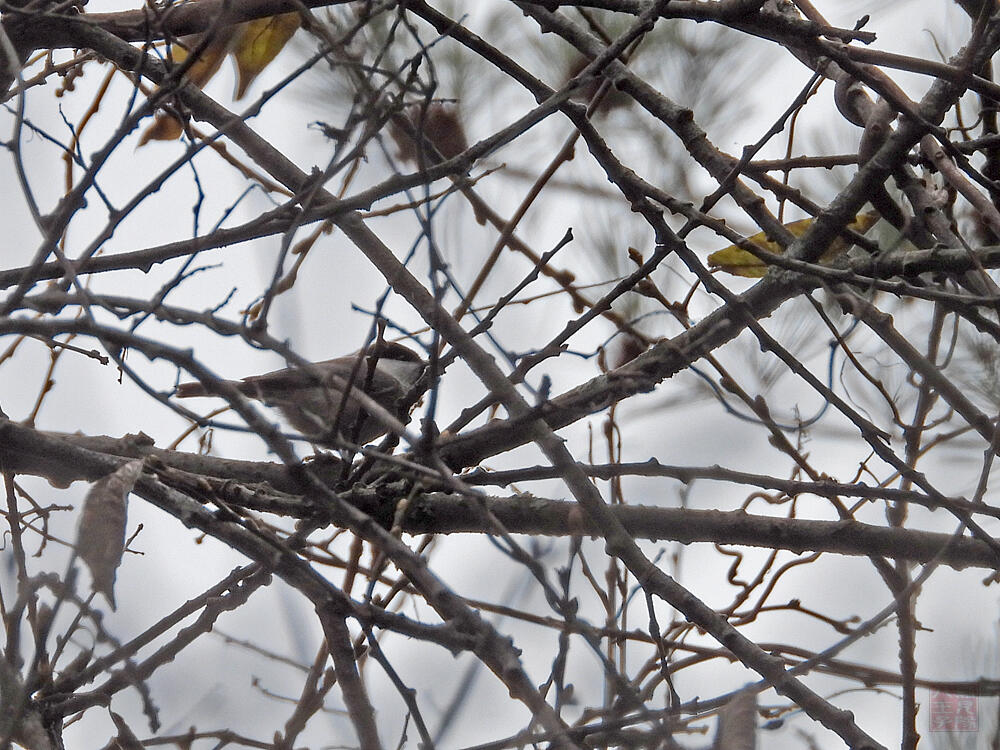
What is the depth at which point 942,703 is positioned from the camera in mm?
2322

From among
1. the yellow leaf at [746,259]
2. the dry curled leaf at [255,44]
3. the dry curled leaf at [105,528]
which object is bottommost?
the dry curled leaf at [105,528]

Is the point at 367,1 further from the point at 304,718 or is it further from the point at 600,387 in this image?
the point at 304,718

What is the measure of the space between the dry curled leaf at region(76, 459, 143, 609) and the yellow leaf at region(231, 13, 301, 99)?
1429 mm

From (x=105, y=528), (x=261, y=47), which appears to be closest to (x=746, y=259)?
(x=261, y=47)

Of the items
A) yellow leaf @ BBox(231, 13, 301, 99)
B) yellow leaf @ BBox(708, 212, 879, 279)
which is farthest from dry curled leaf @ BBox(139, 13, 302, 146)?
yellow leaf @ BBox(708, 212, 879, 279)

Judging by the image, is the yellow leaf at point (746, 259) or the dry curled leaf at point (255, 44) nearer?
the dry curled leaf at point (255, 44)

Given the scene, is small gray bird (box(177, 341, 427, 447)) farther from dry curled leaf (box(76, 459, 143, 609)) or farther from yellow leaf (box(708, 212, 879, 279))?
yellow leaf (box(708, 212, 879, 279))

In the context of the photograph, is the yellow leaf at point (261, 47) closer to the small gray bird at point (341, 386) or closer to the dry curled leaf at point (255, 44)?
the dry curled leaf at point (255, 44)

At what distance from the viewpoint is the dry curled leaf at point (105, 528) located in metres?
1.52

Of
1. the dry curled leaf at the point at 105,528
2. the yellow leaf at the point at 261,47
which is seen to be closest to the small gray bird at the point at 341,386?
the dry curled leaf at the point at 105,528

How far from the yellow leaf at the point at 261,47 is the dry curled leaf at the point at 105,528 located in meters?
1.43

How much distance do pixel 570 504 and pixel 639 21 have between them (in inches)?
45.7

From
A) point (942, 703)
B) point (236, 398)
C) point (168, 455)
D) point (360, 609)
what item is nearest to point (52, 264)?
point (168, 455)

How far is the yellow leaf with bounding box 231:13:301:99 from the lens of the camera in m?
2.81
